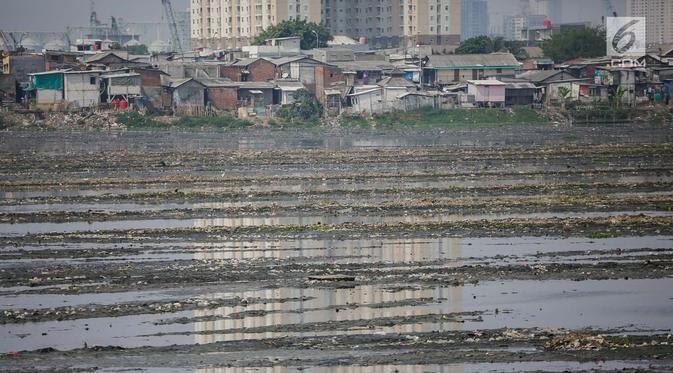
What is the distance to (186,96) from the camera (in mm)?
76188

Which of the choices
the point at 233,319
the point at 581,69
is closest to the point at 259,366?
the point at 233,319

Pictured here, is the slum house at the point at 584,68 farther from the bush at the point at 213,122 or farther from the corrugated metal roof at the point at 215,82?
the bush at the point at 213,122

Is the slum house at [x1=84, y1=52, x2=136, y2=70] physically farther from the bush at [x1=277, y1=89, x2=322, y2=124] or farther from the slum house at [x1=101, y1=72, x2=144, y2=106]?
the bush at [x1=277, y1=89, x2=322, y2=124]

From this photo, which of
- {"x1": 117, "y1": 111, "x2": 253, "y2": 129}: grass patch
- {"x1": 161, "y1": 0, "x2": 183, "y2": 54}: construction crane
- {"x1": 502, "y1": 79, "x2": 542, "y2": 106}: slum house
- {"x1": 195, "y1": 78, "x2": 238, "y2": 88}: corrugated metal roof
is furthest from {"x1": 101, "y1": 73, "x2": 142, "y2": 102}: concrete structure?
{"x1": 161, "y1": 0, "x2": 183, "y2": 54}: construction crane

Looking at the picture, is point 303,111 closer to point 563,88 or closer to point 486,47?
point 563,88

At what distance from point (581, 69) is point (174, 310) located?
2636 inches

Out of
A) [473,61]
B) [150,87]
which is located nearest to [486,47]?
[473,61]

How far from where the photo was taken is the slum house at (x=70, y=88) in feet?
245

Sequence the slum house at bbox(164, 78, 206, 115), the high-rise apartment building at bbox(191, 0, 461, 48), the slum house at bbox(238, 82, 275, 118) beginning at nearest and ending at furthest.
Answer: the slum house at bbox(164, 78, 206, 115) < the slum house at bbox(238, 82, 275, 118) < the high-rise apartment building at bbox(191, 0, 461, 48)

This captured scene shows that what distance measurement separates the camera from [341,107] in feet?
262

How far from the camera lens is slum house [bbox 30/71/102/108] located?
7469cm

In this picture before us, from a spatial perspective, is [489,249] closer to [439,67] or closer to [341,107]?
[341,107]

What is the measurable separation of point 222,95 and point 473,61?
19274 millimetres

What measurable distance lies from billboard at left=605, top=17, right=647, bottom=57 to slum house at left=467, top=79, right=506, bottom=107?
2512 centimetres
